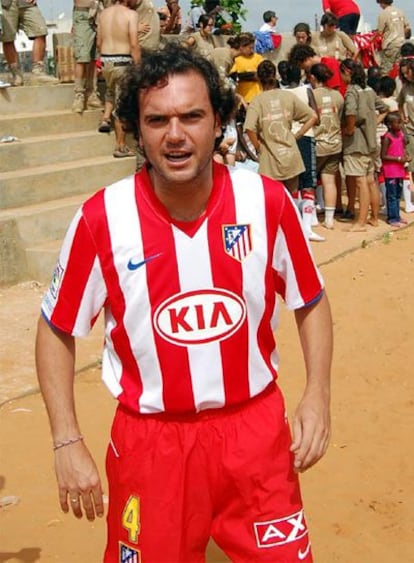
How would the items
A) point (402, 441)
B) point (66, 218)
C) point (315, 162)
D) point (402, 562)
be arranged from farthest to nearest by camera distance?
point (315, 162), point (66, 218), point (402, 441), point (402, 562)

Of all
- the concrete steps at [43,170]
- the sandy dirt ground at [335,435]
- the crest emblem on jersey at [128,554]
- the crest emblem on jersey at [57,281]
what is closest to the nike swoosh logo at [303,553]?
the crest emblem on jersey at [128,554]

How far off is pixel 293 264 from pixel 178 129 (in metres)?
0.58

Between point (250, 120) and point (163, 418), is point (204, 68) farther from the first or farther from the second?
point (250, 120)

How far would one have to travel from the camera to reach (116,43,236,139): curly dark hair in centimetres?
267

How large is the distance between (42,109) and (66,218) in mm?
2418

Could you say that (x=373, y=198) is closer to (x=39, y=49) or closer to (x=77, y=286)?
(x=39, y=49)

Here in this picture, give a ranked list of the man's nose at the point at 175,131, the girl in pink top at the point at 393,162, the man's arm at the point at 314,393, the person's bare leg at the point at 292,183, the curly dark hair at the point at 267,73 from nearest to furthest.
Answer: the man's nose at the point at 175,131 < the man's arm at the point at 314,393 < the curly dark hair at the point at 267,73 < the person's bare leg at the point at 292,183 < the girl in pink top at the point at 393,162

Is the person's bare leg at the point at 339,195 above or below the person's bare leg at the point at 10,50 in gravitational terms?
below

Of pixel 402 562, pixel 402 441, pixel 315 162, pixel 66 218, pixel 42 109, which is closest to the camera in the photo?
pixel 402 562

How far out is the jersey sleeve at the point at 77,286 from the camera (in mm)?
2672

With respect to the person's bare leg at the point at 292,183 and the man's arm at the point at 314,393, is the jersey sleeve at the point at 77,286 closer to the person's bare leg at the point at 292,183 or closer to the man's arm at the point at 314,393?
the man's arm at the point at 314,393

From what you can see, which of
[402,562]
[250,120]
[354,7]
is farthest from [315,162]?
[402,562]

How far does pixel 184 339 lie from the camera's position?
8.83 ft

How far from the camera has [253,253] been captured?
272 cm
